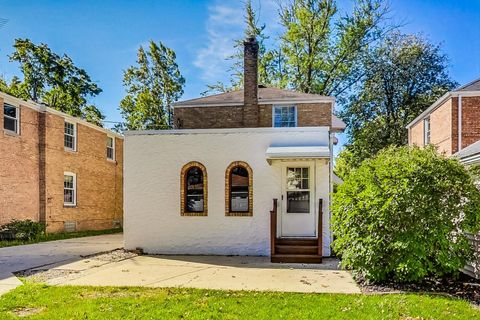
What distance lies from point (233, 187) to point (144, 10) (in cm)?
785

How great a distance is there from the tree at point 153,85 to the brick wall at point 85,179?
8.06 m

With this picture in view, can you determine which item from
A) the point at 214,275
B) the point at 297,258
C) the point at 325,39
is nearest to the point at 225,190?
the point at 297,258

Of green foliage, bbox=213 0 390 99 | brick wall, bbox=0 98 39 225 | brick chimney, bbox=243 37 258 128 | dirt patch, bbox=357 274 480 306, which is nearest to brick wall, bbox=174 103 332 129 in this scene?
brick chimney, bbox=243 37 258 128

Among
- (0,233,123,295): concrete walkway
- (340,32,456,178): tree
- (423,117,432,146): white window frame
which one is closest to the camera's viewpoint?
(0,233,123,295): concrete walkway

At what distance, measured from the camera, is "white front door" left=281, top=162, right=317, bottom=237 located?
11.8m

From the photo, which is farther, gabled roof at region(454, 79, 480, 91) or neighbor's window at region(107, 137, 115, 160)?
neighbor's window at region(107, 137, 115, 160)

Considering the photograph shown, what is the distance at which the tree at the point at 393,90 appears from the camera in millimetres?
27125

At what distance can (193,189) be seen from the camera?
482 inches

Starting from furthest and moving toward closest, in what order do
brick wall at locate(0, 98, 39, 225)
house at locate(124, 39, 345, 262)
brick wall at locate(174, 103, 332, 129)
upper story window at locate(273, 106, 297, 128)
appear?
upper story window at locate(273, 106, 297, 128) → brick wall at locate(174, 103, 332, 129) → brick wall at locate(0, 98, 39, 225) → house at locate(124, 39, 345, 262)

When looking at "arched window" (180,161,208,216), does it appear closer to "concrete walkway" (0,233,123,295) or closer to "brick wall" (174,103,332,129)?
"concrete walkway" (0,233,123,295)

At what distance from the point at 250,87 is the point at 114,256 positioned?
770 cm

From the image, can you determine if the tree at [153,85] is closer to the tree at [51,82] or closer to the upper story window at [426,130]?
the tree at [51,82]

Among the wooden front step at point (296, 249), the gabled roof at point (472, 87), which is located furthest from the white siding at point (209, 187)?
the gabled roof at point (472, 87)

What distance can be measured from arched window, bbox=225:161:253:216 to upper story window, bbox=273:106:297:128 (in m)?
4.88
